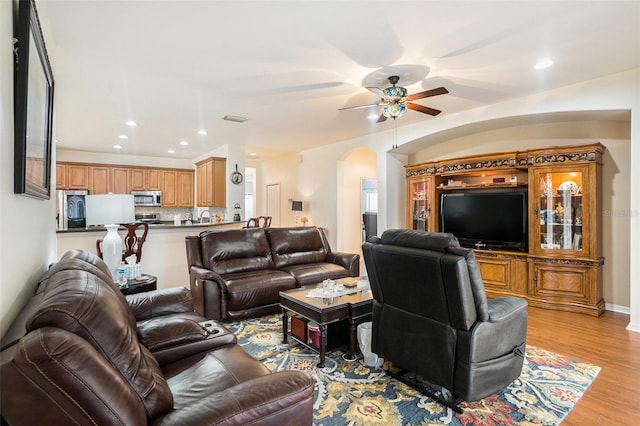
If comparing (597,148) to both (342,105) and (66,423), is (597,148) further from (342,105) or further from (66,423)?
(66,423)

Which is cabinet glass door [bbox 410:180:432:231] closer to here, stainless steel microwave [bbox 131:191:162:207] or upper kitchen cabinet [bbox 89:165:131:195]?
stainless steel microwave [bbox 131:191:162:207]

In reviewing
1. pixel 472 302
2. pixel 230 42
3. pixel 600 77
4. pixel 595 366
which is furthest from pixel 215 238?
pixel 600 77

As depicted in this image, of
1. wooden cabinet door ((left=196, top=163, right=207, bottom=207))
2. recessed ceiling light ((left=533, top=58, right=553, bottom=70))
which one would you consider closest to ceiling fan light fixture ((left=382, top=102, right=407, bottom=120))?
recessed ceiling light ((left=533, top=58, right=553, bottom=70))

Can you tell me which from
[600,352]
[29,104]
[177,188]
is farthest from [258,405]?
[177,188]

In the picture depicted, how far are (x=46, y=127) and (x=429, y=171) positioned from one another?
4.92 metres

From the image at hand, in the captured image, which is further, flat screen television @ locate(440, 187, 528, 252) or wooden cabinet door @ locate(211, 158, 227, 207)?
wooden cabinet door @ locate(211, 158, 227, 207)

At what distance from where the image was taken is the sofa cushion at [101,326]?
921mm

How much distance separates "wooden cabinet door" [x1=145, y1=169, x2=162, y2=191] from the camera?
8.24 m

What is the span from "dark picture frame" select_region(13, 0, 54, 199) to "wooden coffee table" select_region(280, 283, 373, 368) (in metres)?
1.93

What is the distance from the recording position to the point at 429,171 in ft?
17.8

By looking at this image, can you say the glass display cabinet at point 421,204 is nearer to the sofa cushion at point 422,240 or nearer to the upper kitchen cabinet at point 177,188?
the sofa cushion at point 422,240

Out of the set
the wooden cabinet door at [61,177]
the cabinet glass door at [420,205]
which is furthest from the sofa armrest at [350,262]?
the wooden cabinet door at [61,177]

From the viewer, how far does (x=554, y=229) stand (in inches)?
166

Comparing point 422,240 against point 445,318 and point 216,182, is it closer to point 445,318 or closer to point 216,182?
point 445,318
